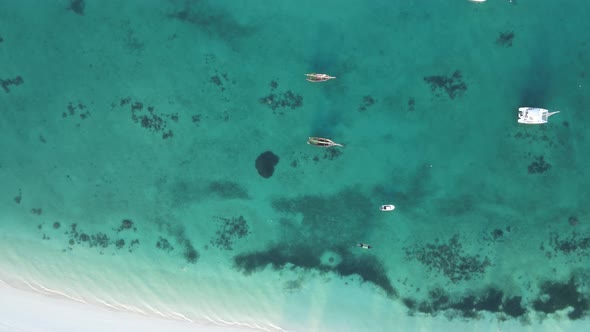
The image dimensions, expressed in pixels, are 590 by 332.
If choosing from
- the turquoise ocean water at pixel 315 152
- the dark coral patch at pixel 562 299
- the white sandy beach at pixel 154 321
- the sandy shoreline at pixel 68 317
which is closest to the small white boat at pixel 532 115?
the turquoise ocean water at pixel 315 152

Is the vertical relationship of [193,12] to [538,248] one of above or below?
above

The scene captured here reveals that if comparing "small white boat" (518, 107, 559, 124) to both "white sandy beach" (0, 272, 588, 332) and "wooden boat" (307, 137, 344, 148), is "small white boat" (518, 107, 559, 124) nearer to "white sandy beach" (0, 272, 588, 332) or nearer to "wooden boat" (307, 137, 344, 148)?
"wooden boat" (307, 137, 344, 148)

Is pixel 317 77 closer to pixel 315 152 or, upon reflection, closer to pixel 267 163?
pixel 315 152

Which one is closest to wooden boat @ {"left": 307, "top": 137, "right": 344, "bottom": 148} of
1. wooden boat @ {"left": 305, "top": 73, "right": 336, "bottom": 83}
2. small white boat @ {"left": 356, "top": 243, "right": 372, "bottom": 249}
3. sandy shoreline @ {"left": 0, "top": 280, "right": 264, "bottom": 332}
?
wooden boat @ {"left": 305, "top": 73, "right": 336, "bottom": 83}

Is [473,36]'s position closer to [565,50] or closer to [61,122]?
[565,50]

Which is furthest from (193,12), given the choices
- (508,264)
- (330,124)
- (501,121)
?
(508,264)

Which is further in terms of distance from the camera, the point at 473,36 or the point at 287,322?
the point at 287,322

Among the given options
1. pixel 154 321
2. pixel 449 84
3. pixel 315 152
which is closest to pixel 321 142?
pixel 315 152
